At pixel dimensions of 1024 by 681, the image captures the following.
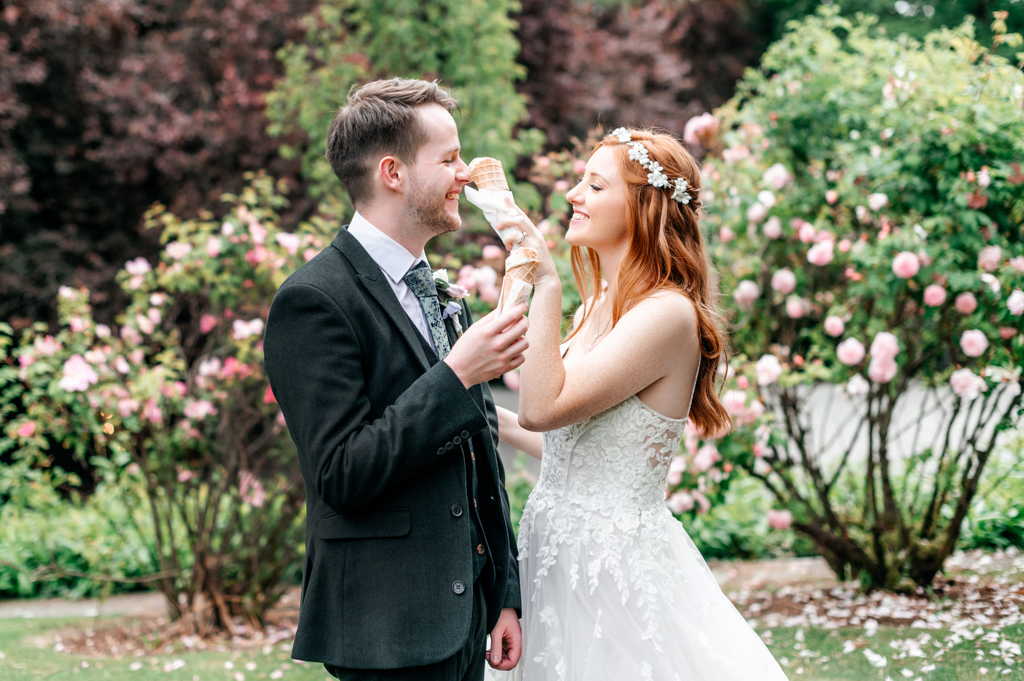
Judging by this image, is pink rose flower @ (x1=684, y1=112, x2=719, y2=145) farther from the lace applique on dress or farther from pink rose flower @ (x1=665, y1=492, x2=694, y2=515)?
the lace applique on dress

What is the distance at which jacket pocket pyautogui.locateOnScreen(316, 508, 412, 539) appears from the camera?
1808mm

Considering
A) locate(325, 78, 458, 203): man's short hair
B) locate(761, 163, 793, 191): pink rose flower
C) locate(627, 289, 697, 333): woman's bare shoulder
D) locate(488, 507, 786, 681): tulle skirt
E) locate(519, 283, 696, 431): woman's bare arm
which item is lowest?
locate(488, 507, 786, 681): tulle skirt

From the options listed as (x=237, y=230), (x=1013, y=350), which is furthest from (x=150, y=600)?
(x=1013, y=350)

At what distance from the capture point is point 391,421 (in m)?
1.72

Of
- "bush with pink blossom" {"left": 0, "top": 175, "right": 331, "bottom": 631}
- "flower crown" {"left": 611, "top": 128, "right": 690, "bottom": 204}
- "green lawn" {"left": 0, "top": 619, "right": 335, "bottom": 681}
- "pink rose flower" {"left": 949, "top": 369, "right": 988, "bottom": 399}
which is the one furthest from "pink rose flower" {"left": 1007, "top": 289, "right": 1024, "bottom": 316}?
"green lawn" {"left": 0, "top": 619, "right": 335, "bottom": 681}

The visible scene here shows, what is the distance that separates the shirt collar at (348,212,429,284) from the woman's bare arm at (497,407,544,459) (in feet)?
2.63

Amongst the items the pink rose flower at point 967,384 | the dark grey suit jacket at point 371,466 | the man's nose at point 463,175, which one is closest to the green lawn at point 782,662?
the pink rose flower at point 967,384

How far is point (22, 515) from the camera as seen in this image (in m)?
6.48

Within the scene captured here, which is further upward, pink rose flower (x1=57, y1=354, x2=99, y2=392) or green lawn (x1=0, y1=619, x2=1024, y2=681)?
pink rose flower (x1=57, y1=354, x2=99, y2=392)

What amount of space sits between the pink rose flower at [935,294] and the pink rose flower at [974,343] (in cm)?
23

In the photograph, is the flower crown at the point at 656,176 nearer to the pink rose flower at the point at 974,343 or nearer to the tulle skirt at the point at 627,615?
the tulle skirt at the point at 627,615

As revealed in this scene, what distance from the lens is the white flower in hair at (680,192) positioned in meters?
2.38

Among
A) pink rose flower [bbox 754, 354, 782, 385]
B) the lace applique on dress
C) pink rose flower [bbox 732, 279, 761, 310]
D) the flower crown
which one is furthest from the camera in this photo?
pink rose flower [bbox 732, 279, 761, 310]

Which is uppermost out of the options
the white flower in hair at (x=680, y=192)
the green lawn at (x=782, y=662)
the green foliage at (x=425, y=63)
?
the green foliage at (x=425, y=63)
